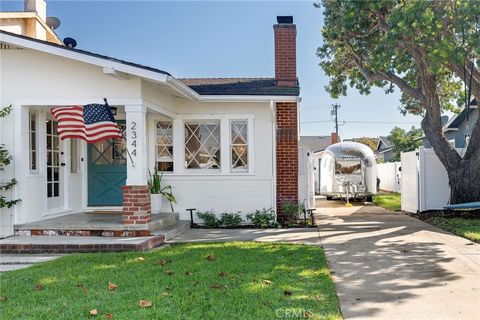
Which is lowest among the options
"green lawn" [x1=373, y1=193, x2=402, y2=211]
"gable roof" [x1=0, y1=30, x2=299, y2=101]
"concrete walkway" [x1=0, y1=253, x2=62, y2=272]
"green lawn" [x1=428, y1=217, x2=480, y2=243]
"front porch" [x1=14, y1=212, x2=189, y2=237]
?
"green lawn" [x1=373, y1=193, x2=402, y2=211]

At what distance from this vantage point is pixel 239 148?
34.1 ft

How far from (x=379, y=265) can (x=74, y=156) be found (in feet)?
23.8

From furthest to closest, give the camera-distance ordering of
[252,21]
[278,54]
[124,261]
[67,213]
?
[252,21], [278,54], [67,213], [124,261]

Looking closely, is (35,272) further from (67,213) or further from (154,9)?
(154,9)

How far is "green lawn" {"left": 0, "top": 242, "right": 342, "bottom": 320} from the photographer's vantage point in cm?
410

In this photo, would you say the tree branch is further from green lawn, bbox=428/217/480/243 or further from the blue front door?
the blue front door

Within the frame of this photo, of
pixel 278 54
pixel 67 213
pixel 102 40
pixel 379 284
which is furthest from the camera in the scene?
pixel 102 40

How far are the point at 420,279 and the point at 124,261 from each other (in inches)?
160

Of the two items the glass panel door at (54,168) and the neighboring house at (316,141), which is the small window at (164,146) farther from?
the neighboring house at (316,141)

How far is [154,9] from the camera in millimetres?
12508

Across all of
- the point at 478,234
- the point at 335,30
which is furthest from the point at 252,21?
the point at 478,234

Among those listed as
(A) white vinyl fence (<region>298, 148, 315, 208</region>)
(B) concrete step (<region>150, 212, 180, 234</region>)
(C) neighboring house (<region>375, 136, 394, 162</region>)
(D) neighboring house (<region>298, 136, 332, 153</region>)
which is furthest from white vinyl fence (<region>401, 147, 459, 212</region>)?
(D) neighboring house (<region>298, 136, 332, 153</region>)

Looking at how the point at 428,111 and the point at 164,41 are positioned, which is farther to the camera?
the point at 164,41

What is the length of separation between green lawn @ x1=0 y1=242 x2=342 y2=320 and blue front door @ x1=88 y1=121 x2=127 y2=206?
12.2ft
